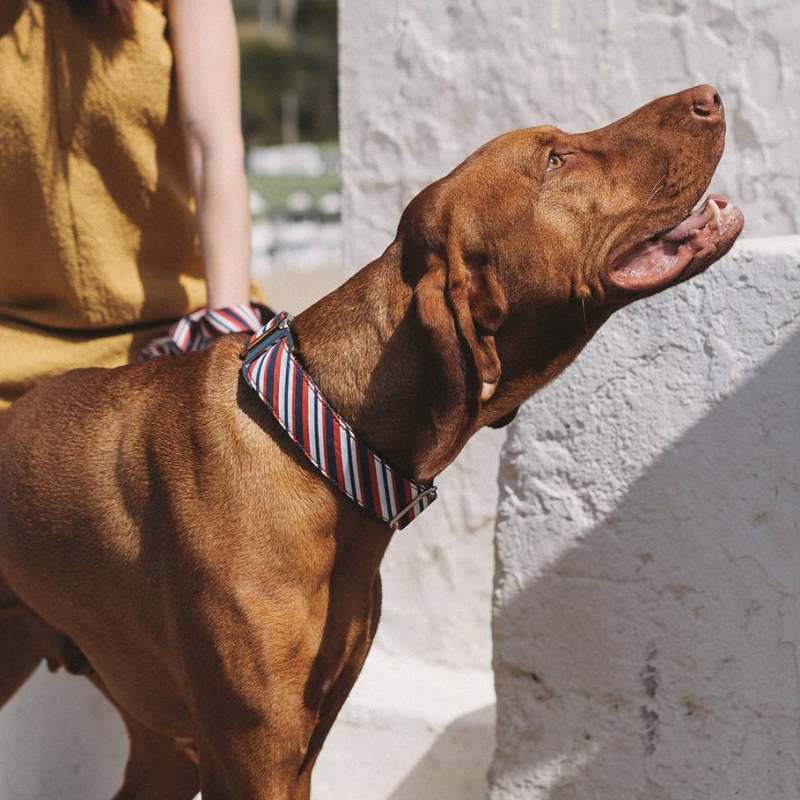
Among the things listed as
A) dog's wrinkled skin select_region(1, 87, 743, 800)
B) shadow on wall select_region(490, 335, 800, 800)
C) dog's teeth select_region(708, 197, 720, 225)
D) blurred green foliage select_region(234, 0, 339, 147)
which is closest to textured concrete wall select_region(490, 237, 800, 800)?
shadow on wall select_region(490, 335, 800, 800)

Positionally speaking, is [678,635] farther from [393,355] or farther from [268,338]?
[268,338]

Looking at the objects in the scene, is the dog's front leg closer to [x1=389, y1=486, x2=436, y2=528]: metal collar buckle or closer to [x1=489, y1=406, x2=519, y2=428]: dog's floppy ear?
[x1=389, y1=486, x2=436, y2=528]: metal collar buckle

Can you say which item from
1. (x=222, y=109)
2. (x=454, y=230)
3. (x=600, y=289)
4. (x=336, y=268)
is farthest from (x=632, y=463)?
(x=336, y=268)

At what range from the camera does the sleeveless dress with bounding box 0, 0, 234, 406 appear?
3387mm

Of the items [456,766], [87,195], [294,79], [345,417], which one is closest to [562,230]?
[345,417]

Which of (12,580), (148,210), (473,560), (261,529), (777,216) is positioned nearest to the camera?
(261,529)

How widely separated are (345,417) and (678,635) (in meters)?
1.26

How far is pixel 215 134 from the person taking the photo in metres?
3.38

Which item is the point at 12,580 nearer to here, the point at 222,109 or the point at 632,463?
the point at 222,109

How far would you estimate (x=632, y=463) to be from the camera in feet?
11.5

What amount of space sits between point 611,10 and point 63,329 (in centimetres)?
225

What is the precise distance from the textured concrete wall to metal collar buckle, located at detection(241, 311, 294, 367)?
3.25 ft

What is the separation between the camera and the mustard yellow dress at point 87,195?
11.1 ft

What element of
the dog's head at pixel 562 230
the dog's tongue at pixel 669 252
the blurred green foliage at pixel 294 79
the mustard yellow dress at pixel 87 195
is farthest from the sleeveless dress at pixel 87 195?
the blurred green foliage at pixel 294 79
